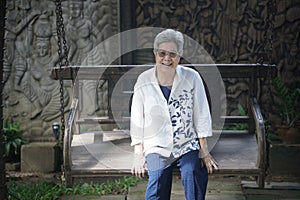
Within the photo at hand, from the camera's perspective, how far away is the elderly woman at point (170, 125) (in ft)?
8.98

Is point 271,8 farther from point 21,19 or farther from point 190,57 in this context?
point 21,19

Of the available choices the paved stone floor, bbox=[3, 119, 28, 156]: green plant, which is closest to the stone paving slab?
the paved stone floor

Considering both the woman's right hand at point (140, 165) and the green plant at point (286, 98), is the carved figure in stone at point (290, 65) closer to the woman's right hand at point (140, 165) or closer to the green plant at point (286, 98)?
the green plant at point (286, 98)

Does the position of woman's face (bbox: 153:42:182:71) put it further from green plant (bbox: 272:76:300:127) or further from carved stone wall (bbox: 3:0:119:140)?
carved stone wall (bbox: 3:0:119:140)

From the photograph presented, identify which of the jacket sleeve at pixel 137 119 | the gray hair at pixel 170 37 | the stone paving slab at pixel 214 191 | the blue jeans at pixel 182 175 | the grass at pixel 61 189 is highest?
the gray hair at pixel 170 37

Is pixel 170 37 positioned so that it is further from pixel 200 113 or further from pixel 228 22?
pixel 228 22

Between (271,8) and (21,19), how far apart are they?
3.90m

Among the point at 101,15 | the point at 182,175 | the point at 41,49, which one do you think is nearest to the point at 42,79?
the point at 41,49

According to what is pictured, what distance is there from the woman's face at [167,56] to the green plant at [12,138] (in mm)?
3285

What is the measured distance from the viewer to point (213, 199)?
3.89 meters

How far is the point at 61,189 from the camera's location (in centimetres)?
436

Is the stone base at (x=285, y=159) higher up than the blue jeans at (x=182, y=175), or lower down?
lower down

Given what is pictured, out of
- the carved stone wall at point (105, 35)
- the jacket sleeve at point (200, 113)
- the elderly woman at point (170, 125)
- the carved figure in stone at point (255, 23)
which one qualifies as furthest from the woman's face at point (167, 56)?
the carved figure in stone at point (255, 23)

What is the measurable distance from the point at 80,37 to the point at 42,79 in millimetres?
751
